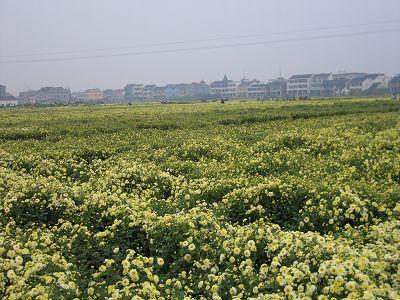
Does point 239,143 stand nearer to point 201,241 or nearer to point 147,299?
point 201,241

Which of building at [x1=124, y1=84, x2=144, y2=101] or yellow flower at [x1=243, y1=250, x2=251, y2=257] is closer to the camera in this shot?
yellow flower at [x1=243, y1=250, x2=251, y2=257]

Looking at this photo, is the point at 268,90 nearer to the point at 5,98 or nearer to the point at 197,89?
the point at 197,89

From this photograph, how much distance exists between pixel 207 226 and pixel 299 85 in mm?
150614

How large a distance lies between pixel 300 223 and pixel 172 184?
13.0 feet

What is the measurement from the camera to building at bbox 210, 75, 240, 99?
176 m

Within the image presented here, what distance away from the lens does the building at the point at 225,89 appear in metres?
176

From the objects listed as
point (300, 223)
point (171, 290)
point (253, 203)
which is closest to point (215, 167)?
point (253, 203)

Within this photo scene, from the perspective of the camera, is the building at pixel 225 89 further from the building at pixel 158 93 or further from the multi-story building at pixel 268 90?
the building at pixel 158 93

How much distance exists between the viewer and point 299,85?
151 m

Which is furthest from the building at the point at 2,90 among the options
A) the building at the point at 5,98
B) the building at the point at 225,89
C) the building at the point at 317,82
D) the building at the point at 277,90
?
the building at the point at 317,82

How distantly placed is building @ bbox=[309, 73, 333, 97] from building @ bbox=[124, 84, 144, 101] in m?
74.4

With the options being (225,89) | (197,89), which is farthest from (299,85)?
(197,89)

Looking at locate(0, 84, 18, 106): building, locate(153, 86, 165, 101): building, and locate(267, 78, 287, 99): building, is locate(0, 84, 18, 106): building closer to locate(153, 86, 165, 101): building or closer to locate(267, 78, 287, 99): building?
locate(153, 86, 165, 101): building

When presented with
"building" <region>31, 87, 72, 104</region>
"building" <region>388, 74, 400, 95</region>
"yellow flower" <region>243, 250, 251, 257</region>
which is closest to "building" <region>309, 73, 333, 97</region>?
"building" <region>388, 74, 400, 95</region>
